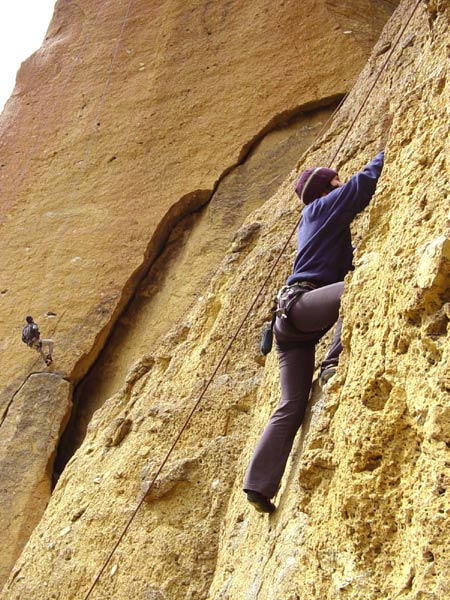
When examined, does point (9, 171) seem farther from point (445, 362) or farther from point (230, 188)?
point (445, 362)

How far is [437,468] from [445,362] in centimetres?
36

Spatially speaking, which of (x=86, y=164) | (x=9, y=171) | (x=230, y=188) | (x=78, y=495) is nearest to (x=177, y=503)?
(x=78, y=495)

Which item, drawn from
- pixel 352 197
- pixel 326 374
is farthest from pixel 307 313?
pixel 352 197

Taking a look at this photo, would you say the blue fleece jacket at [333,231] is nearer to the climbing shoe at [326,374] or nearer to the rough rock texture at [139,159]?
the climbing shoe at [326,374]

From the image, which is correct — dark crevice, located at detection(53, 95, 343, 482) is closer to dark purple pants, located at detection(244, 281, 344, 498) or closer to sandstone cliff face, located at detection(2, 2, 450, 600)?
sandstone cliff face, located at detection(2, 2, 450, 600)

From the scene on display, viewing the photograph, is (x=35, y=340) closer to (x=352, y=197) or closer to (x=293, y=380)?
(x=293, y=380)

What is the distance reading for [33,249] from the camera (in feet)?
36.4

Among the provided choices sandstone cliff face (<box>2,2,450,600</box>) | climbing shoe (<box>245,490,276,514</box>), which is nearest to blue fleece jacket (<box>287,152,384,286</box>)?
sandstone cliff face (<box>2,2,450,600</box>)

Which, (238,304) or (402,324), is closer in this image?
(402,324)

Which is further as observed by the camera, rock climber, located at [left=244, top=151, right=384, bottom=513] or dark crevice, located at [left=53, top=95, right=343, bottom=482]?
dark crevice, located at [left=53, top=95, right=343, bottom=482]

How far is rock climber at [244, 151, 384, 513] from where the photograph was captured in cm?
441

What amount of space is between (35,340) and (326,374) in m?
6.03

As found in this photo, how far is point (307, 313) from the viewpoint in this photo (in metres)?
4.48

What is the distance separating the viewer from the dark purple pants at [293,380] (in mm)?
4402
